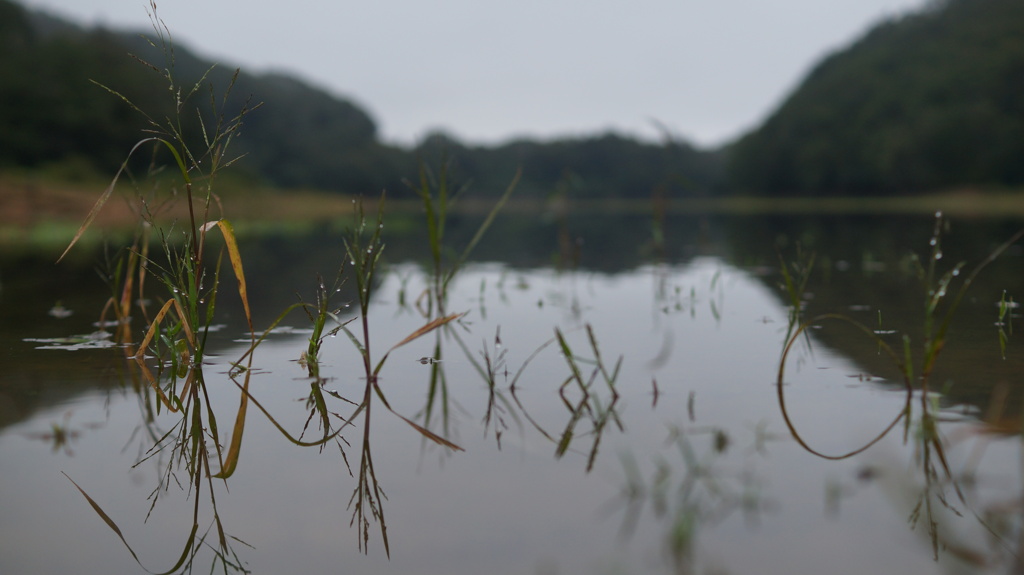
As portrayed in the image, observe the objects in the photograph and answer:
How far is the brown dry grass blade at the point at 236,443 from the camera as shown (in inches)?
54.2

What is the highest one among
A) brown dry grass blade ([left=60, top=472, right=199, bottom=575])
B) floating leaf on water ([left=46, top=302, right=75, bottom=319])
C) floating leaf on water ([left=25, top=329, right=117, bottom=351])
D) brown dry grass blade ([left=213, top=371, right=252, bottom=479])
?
brown dry grass blade ([left=60, top=472, right=199, bottom=575])

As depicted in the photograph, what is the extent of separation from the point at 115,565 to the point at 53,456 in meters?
0.55

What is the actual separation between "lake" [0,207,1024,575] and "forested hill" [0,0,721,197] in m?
0.76

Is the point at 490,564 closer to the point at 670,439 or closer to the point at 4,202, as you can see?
the point at 670,439

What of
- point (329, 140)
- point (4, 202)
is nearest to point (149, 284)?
point (4, 202)

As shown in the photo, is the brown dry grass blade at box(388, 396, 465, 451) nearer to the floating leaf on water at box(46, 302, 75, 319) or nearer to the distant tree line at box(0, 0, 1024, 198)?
the floating leaf on water at box(46, 302, 75, 319)

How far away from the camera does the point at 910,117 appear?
47.2 meters

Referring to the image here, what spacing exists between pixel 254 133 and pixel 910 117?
41.4 meters

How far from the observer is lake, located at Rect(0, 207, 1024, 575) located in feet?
3.47

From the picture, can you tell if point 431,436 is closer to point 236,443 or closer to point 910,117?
point 236,443

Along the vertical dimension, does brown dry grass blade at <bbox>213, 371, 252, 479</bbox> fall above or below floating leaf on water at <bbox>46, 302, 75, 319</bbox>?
above

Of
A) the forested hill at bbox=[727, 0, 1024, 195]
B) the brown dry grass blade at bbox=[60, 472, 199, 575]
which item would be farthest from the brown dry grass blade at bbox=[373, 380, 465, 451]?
the forested hill at bbox=[727, 0, 1024, 195]

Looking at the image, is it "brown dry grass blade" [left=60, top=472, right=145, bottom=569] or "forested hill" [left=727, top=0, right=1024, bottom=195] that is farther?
"forested hill" [left=727, top=0, right=1024, bottom=195]

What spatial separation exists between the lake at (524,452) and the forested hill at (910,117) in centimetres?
4318
